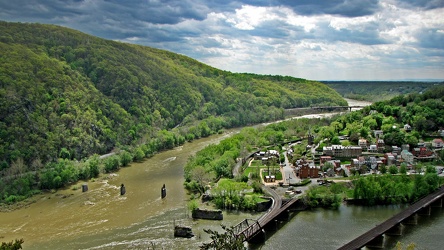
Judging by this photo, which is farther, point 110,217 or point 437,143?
point 437,143

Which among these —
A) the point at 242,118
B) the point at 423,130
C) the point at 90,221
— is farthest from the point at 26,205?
the point at 242,118

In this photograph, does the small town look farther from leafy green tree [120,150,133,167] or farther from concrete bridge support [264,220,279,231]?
leafy green tree [120,150,133,167]

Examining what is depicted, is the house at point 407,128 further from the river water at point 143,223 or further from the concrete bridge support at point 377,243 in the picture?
the concrete bridge support at point 377,243

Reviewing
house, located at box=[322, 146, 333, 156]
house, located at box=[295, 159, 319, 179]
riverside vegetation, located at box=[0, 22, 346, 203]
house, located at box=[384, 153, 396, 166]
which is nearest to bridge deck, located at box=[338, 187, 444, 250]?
house, located at box=[384, 153, 396, 166]

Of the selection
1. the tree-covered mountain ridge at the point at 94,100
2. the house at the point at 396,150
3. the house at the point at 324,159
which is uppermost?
the tree-covered mountain ridge at the point at 94,100

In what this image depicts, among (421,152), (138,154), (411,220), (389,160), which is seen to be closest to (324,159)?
(389,160)

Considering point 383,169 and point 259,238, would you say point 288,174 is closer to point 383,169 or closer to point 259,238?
point 383,169

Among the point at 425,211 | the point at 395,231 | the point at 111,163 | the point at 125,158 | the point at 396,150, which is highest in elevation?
the point at 396,150

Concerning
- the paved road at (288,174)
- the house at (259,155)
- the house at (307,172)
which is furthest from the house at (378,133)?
the house at (307,172)
